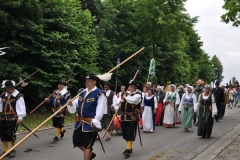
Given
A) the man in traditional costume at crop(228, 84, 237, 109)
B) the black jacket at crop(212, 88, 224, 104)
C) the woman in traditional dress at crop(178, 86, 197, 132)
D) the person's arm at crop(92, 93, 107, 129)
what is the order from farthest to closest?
1. the man in traditional costume at crop(228, 84, 237, 109)
2. the black jacket at crop(212, 88, 224, 104)
3. the woman in traditional dress at crop(178, 86, 197, 132)
4. the person's arm at crop(92, 93, 107, 129)

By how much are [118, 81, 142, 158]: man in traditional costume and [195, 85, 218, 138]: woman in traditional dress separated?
11.0 ft

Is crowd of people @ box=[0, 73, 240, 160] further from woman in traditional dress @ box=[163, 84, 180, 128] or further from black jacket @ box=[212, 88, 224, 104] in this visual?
black jacket @ box=[212, 88, 224, 104]

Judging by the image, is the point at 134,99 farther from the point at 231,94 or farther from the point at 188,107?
the point at 231,94

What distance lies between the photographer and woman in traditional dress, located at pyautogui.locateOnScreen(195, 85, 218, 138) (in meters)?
11.7

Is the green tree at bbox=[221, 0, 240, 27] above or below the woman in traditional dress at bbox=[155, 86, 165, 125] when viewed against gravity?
above

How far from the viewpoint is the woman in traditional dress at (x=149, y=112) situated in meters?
13.7

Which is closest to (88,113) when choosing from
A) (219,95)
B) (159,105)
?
Result: (159,105)

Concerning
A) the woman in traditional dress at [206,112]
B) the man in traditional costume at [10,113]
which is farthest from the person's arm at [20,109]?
the woman in traditional dress at [206,112]

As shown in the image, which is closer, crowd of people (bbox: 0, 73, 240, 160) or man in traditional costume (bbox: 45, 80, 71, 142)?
crowd of people (bbox: 0, 73, 240, 160)

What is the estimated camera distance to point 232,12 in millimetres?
16141

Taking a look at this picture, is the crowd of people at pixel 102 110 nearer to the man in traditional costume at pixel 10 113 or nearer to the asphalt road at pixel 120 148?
the man in traditional costume at pixel 10 113

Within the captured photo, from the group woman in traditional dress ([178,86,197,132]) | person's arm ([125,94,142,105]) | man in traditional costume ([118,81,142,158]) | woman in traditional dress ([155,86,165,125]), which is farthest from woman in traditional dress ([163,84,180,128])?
person's arm ([125,94,142,105])

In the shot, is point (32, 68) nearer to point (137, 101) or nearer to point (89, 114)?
point (137, 101)

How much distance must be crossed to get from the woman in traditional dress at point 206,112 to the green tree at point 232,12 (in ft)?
18.9
